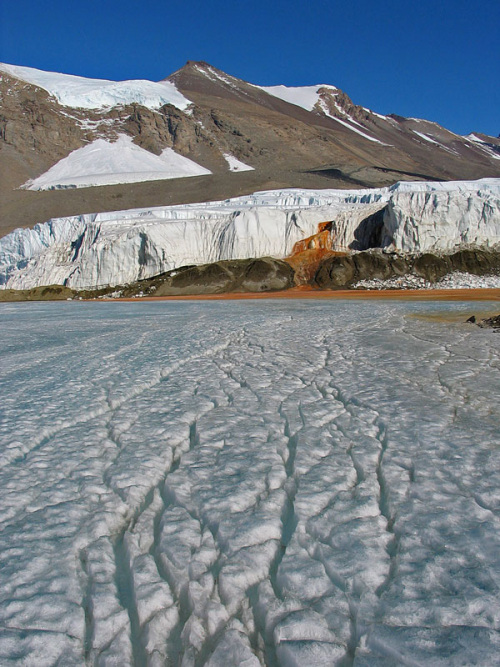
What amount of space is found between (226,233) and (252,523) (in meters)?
36.8

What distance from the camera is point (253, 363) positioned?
6422mm

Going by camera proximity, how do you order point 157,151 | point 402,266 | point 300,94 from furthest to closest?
1. point 300,94
2. point 157,151
3. point 402,266

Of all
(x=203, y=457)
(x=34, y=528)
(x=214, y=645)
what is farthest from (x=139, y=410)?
(x=214, y=645)

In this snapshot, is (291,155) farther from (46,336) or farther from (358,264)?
(46,336)

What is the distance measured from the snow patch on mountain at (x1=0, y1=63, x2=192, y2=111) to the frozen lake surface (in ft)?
351

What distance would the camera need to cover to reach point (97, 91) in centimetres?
9788

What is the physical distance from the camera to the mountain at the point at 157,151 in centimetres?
6206

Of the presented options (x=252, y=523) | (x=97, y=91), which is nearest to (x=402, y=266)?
(x=252, y=523)

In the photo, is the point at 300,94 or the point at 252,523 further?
the point at 300,94

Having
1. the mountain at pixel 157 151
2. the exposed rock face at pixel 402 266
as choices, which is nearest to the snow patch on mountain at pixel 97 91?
the mountain at pixel 157 151

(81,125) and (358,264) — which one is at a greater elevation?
(81,125)

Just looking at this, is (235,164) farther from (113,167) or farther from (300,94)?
(300,94)

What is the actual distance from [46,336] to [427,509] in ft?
30.8

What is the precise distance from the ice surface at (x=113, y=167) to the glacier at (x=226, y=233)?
3058 cm
